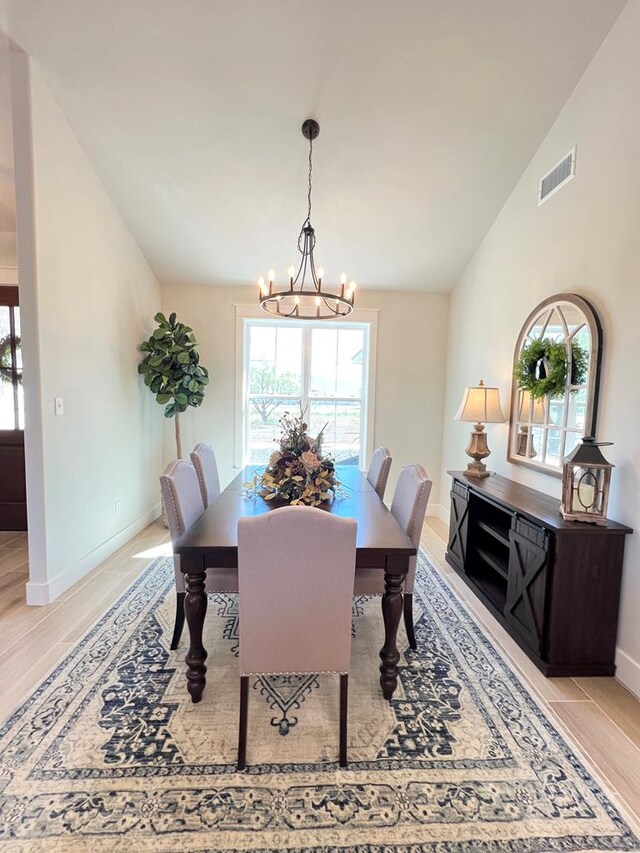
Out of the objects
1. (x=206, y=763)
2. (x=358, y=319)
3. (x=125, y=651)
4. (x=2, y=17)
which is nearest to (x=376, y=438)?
(x=358, y=319)

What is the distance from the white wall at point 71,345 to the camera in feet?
7.82

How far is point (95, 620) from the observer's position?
2.39 metres

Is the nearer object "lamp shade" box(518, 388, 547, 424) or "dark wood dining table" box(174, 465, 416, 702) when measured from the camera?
"dark wood dining table" box(174, 465, 416, 702)

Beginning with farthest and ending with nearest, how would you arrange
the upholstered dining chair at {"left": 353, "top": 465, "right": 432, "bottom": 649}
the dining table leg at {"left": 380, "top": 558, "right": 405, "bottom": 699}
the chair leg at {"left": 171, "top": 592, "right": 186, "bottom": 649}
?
the chair leg at {"left": 171, "top": 592, "right": 186, "bottom": 649} → the upholstered dining chair at {"left": 353, "top": 465, "right": 432, "bottom": 649} → the dining table leg at {"left": 380, "top": 558, "right": 405, "bottom": 699}

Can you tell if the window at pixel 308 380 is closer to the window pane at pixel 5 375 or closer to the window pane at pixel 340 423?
the window pane at pixel 340 423

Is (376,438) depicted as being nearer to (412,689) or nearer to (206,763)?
(412,689)

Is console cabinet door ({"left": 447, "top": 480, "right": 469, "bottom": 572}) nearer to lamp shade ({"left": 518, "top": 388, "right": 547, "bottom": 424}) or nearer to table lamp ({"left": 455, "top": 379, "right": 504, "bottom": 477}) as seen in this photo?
table lamp ({"left": 455, "top": 379, "right": 504, "bottom": 477})

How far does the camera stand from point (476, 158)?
2881 mm

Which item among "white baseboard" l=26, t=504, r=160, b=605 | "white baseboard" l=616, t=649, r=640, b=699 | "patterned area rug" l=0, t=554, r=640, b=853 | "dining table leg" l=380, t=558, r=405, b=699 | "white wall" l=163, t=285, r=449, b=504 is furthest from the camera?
"white wall" l=163, t=285, r=449, b=504

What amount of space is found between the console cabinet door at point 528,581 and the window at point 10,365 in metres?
4.38

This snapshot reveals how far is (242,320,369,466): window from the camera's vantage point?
15.0 ft

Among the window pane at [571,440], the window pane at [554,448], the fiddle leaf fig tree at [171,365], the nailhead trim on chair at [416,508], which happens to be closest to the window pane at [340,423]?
the fiddle leaf fig tree at [171,365]

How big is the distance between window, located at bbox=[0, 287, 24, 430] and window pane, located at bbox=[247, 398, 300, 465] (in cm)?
226

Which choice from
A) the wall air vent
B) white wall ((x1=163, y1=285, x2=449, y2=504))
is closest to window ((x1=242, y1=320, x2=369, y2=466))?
white wall ((x1=163, y1=285, x2=449, y2=504))
